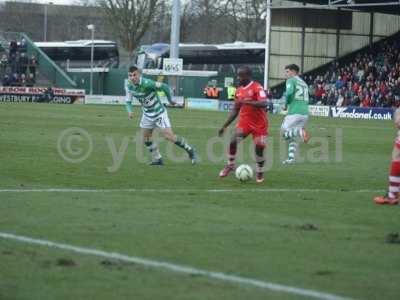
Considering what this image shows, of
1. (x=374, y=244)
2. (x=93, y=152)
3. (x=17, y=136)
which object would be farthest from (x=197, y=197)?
(x=17, y=136)

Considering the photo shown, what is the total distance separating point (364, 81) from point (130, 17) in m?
39.0

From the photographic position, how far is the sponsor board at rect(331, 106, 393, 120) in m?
52.0

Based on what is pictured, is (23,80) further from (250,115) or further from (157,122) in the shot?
(250,115)

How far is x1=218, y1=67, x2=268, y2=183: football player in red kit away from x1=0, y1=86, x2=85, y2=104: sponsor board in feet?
150

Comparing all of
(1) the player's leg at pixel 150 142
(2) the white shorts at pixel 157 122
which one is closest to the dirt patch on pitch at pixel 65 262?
(1) the player's leg at pixel 150 142

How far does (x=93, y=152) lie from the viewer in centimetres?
2308

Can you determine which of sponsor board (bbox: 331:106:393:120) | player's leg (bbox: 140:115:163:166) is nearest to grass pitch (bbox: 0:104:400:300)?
player's leg (bbox: 140:115:163:166)

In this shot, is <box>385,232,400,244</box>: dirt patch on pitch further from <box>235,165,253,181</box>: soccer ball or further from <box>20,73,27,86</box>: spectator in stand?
<box>20,73,27,86</box>: spectator in stand

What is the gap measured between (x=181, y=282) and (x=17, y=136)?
64.9 ft

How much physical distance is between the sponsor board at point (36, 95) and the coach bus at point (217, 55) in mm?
13574

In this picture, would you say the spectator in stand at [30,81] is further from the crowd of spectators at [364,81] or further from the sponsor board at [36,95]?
the crowd of spectators at [364,81]

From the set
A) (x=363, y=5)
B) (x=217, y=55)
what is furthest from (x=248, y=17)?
(x=363, y=5)

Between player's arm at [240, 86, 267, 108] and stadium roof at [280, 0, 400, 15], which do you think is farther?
stadium roof at [280, 0, 400, 15]

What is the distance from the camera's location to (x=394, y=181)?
13.9m
